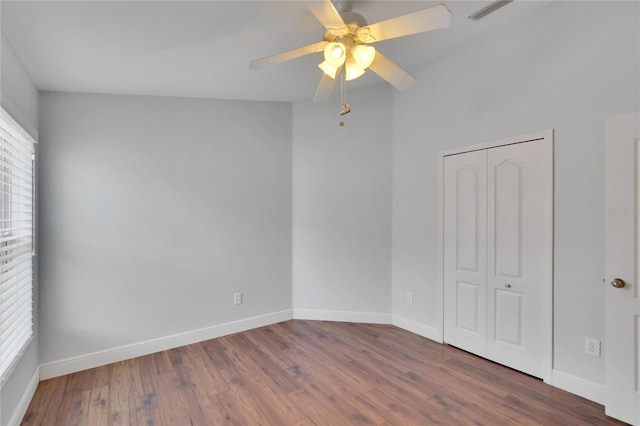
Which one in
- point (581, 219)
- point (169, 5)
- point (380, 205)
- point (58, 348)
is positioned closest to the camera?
point (169, 5)

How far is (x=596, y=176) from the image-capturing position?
218cm

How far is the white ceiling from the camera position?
6.48ft

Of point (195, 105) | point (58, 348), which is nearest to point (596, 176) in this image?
point (195, 105)

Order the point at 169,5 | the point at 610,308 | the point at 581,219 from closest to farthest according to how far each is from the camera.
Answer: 1. the point at 169,5
2. the point at 610,308
3. the point at 581,219

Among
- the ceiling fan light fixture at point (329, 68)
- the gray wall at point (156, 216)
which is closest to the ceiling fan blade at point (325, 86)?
the ceiling fan light fixture at point (329, 68)

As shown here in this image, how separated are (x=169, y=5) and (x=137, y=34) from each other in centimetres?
42

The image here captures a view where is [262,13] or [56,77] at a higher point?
[262,13]

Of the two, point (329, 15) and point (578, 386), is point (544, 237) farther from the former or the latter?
point (329, 15)

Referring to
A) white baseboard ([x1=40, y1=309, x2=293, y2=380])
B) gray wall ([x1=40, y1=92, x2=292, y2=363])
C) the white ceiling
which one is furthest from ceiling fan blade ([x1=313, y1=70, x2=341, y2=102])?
white baseboard ([x1=40, y1=309, x2=293, y2=380])

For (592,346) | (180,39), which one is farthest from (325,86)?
(592,346)

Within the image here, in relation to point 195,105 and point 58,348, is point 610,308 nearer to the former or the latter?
point 195,105

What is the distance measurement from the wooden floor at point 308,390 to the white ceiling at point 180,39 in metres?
2.54

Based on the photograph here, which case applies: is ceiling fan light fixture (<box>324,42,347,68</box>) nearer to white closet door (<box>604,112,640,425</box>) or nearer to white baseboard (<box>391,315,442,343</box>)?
white closet door (<box>604,112,640,425</box>)

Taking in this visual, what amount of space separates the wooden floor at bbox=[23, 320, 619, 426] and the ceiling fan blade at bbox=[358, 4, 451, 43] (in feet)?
7.52
